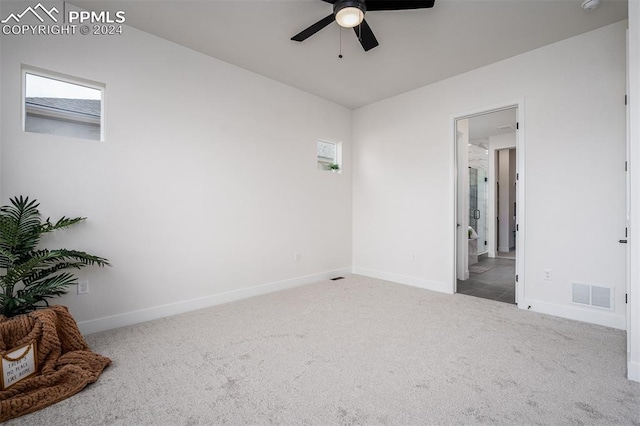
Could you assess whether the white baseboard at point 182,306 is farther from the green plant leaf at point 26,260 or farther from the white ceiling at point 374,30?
the white ceiling at point 374,30

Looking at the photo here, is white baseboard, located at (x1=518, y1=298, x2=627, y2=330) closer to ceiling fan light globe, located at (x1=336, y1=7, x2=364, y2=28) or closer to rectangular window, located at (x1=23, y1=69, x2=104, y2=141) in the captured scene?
ceiling fan light globe, located at (x1=336, y1=7, x2=364, y2=28)

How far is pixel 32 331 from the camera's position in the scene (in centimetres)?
189

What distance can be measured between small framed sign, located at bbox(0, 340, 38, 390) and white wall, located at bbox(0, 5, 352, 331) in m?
0.81

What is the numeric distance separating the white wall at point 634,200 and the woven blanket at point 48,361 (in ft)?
11.8

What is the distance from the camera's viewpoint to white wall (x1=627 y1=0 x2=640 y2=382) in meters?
1.89

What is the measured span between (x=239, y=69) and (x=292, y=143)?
120 centimetres

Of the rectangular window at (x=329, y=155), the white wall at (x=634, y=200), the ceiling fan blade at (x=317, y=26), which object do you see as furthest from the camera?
the rectangular window at (x=329, y=155)

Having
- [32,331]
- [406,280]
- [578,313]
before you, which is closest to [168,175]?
[32,331]

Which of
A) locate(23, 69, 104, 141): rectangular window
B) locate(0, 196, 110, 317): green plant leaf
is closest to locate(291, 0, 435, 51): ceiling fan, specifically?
locate(23, 69, 104, 141): rectangular window

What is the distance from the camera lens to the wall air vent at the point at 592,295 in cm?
281

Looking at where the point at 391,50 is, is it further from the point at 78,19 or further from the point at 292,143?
the point at 78,19

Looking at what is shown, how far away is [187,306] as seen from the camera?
3242 millimetres

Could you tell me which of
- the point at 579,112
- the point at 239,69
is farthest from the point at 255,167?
the point at 579,112

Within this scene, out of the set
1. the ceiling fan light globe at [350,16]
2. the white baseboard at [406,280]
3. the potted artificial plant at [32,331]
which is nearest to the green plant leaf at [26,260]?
the potted artificial plant at [32,331]
